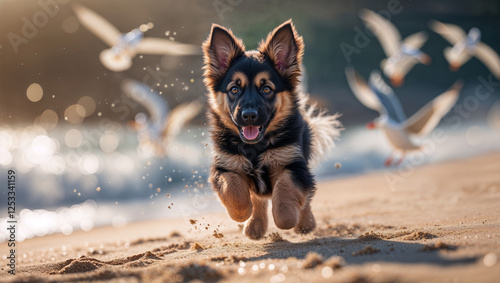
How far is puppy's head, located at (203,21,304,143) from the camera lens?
3898 millimetres

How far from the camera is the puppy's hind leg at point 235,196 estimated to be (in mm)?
3891

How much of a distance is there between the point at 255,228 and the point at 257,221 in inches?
2.7

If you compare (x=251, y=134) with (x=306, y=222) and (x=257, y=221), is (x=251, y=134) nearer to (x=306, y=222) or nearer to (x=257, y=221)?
(x=257, y=221)

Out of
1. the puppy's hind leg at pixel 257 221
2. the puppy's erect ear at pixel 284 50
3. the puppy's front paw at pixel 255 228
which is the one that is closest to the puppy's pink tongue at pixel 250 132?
the puppy's erect ear at pixel 284 50

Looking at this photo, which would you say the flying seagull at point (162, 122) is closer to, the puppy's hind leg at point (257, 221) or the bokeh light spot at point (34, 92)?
the bokeh light spot at point (34, 92)

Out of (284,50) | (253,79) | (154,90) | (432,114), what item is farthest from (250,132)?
(154,90)

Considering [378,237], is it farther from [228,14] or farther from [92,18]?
[92,18]

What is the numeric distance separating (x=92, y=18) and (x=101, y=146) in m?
5.87

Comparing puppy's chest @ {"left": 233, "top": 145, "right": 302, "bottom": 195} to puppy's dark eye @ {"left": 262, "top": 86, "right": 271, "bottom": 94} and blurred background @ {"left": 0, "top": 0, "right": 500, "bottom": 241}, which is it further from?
blurred background @ {"left": 0, "top": 0, "right": 500, "bottom": 241}

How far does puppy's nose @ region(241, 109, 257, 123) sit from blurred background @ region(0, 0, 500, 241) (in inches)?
123

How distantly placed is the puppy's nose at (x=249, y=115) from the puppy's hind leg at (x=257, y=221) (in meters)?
0.98

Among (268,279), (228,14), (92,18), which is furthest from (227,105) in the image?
A: (92,18)

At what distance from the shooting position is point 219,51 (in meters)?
4.35

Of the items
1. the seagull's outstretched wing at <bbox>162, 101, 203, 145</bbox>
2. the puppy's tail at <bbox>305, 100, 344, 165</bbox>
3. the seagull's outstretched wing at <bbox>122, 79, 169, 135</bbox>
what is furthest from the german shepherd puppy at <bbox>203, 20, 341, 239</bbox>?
the seagull's outstretched wing at <bbox>122, 79, 169, 135</bbox>
